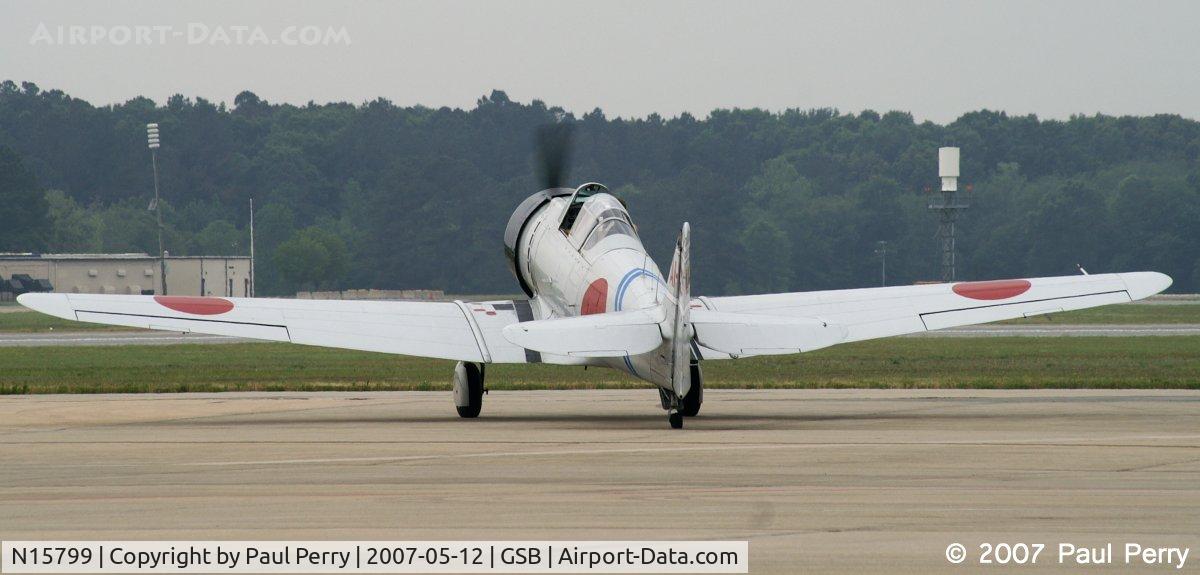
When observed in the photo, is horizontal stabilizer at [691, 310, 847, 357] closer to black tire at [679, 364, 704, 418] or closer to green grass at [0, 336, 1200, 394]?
black tire at [679, 364, 704, 418]

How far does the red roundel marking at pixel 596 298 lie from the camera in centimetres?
1920

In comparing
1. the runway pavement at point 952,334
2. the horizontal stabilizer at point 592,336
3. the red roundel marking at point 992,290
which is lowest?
the runway pavement at point 952,334

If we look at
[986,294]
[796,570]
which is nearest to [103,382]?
[986,294]

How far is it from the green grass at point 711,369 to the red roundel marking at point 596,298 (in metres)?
9.19

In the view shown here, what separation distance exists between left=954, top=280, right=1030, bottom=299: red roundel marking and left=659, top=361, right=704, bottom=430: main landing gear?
4.02m

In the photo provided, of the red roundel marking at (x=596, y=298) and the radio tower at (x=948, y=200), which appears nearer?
the red roundel marking at (x=596, y=298)

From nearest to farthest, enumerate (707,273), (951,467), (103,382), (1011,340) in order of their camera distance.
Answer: (951,467) < (103,382) < (1011,340) < (707,273)

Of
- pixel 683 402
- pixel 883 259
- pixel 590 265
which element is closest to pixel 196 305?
pixel 590 265

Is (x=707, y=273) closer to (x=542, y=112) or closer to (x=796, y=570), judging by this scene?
(x=542, y=112)

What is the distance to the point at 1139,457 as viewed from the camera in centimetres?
1467

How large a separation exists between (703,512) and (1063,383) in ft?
59.0

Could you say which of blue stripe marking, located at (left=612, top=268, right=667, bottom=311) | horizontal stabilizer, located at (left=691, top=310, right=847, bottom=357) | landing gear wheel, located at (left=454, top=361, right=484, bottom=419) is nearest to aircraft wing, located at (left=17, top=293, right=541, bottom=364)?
landing gear wheel, located at (left=454, top=361, right=484, bottom=419)

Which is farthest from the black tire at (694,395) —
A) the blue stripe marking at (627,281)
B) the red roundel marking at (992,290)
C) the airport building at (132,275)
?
the airport building at (132,275)
